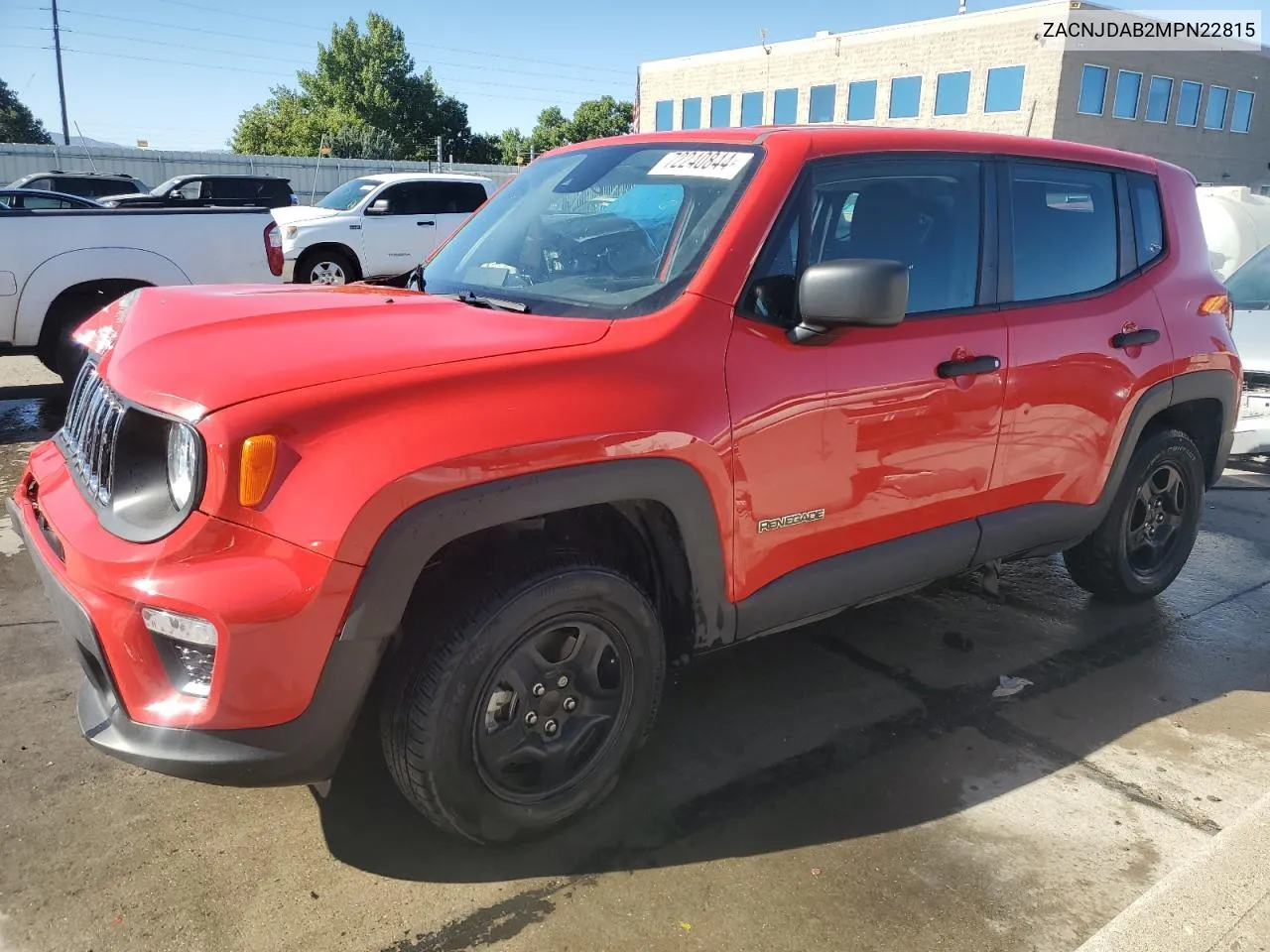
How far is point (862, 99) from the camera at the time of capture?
39.4 metres

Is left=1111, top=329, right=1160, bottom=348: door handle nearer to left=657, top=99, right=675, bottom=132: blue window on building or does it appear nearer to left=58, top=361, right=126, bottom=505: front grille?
left=58, top=361, right=126, bottom=505: front grille

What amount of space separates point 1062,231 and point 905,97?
38617 millimetres

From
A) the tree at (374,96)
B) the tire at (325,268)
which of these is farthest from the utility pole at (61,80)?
the tire at (325,268)

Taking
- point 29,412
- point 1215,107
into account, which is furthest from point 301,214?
point 1215,107

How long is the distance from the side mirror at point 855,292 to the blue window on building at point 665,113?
4739 cm

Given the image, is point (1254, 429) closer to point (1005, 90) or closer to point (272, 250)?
point (272, 250)

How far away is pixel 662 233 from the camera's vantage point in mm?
2791

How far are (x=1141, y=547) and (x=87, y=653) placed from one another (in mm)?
4112

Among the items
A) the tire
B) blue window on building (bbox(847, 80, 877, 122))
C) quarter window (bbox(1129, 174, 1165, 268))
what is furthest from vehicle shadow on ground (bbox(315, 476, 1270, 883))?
blue window on building (bbox(847, 80, 877, 122))

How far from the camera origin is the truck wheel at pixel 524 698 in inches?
88.2

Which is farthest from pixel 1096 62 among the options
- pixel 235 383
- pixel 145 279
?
pixel 235 383

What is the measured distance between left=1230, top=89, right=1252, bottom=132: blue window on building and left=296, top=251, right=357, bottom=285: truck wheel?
4072cm

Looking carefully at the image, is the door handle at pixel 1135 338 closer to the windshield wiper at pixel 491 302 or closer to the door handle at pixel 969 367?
the door handle at pixel 969 367

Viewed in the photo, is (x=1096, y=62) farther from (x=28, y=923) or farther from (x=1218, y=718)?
(x=28, y=923)
